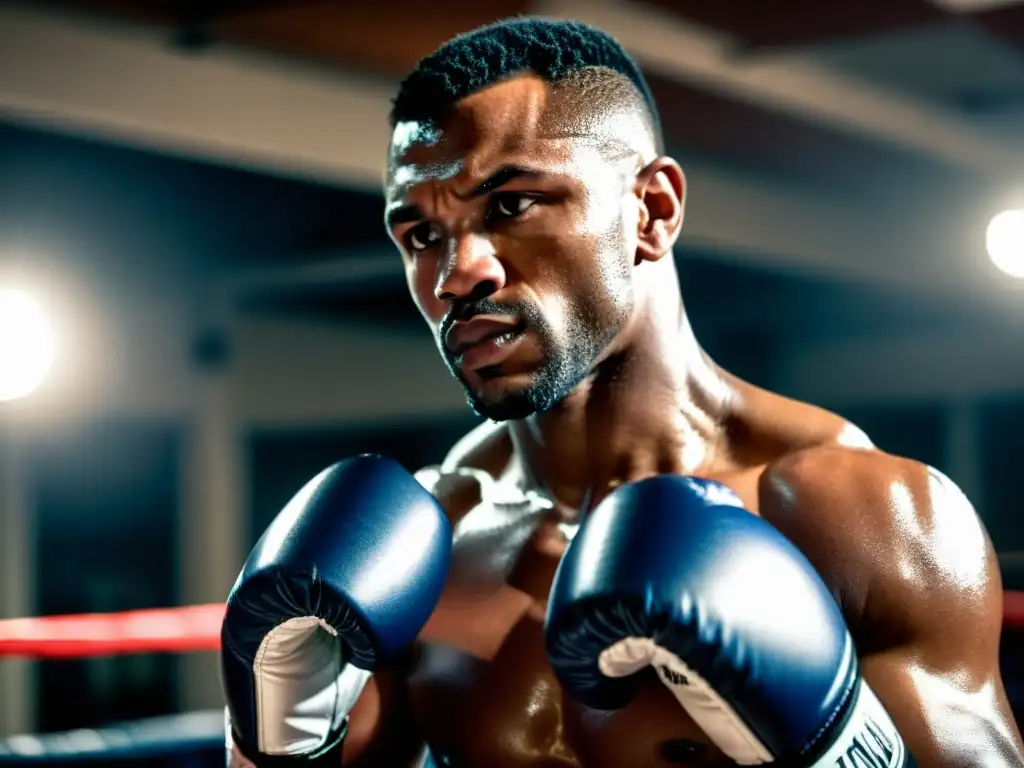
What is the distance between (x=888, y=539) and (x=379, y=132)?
314 cm

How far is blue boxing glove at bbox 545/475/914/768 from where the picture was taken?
3.23ft

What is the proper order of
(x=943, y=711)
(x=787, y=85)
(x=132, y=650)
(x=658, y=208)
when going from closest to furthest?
(x=943, y=711)
(x=658, y=208)
(x=132, y=650)
(x=787, y=85)

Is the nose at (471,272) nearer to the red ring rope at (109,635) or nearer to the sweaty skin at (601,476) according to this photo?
the sweaty skin at (601,476)

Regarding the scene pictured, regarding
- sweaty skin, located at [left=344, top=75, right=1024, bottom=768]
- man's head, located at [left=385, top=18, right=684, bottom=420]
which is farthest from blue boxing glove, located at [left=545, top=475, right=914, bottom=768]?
man's head, located at [left=385, top=18, right=684, bottom=420]

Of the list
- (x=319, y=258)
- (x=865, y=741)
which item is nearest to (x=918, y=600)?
(x=865, y=741)

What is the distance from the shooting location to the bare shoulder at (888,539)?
45.0 inches

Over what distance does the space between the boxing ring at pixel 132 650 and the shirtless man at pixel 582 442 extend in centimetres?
62

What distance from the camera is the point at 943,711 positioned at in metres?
1.12

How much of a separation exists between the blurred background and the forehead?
1.73 meters

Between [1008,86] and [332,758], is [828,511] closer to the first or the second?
[332,758]

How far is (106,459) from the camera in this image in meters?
5.46

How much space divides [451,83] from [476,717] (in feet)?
2.02

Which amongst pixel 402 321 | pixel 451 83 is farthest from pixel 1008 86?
pixel 451 83

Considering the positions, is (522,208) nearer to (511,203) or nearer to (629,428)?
(511,203)
